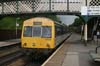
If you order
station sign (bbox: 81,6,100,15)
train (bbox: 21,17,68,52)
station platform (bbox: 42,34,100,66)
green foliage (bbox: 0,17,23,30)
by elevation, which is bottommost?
station platform (bbox: 42,34,100,66)

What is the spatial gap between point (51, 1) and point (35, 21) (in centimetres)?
2364

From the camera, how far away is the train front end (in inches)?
850

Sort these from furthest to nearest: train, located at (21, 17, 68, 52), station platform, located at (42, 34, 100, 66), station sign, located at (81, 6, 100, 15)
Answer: station sign, located at (81, 6, 100, 15) < train, located at (21, 17, 68, 52) < station platform, located at (42, 34, 100, 66)

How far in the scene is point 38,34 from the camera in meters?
22.0

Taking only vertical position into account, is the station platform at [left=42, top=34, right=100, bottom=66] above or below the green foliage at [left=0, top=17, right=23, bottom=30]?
below

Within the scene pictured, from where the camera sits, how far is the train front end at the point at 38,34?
2158cm

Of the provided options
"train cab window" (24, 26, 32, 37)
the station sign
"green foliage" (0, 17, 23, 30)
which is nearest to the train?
"train cab window" (24, 26, 32, 37)

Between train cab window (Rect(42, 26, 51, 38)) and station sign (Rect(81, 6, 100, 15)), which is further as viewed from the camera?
station sign (Rect(81, 6, 100, 15))

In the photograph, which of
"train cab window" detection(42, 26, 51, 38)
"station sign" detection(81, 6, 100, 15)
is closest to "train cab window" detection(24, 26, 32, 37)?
"train cab window" detection(42, 26, 51, 38)

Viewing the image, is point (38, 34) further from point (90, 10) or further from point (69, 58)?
point (90, 10)

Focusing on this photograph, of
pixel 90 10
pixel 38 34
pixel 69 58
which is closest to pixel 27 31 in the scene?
pixel 38 34

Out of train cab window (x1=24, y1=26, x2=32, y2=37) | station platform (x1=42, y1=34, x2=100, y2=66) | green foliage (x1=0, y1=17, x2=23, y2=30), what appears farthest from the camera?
green foliage (x1=0, y1=17, x2=23, y2=30)

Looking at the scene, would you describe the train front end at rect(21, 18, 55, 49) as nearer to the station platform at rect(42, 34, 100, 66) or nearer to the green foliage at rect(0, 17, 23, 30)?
the station platform at rect(42, 34, 100, 66)

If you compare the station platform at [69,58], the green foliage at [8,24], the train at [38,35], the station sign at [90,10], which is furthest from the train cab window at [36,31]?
the green foliage at [8,24]
